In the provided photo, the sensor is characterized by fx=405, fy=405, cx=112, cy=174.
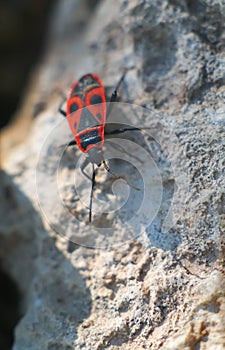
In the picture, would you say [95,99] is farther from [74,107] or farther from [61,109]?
[61,109]

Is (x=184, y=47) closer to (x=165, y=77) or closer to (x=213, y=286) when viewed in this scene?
(x=165, y=77)

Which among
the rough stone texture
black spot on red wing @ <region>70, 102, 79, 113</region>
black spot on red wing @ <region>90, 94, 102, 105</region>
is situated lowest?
the rough stone texture

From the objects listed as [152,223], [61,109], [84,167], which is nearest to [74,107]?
[61,109]

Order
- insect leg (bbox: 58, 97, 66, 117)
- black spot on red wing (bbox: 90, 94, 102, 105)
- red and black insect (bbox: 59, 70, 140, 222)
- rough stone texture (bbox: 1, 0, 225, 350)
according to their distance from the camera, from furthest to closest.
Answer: insect leg (bbox: 58, 97, 66, 117) → black spot on red wing (bbox: 90, 94, 102, 105) → red and black insect (bbox: 59, 70, 140, 222) → rough stone texture (bbox: 1, 0, 225, 350)

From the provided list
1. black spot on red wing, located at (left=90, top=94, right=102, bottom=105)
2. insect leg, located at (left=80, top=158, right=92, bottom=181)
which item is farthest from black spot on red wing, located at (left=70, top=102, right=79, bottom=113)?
insect leg, located at (left=80, top=158, right=92, bottom=181)

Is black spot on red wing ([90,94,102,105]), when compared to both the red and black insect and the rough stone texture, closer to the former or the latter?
the red and black insect

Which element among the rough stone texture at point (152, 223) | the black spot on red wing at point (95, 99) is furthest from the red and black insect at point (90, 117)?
the rough stone texture at point (152, 223)

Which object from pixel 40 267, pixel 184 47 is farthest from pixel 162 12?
pixel 40 267
